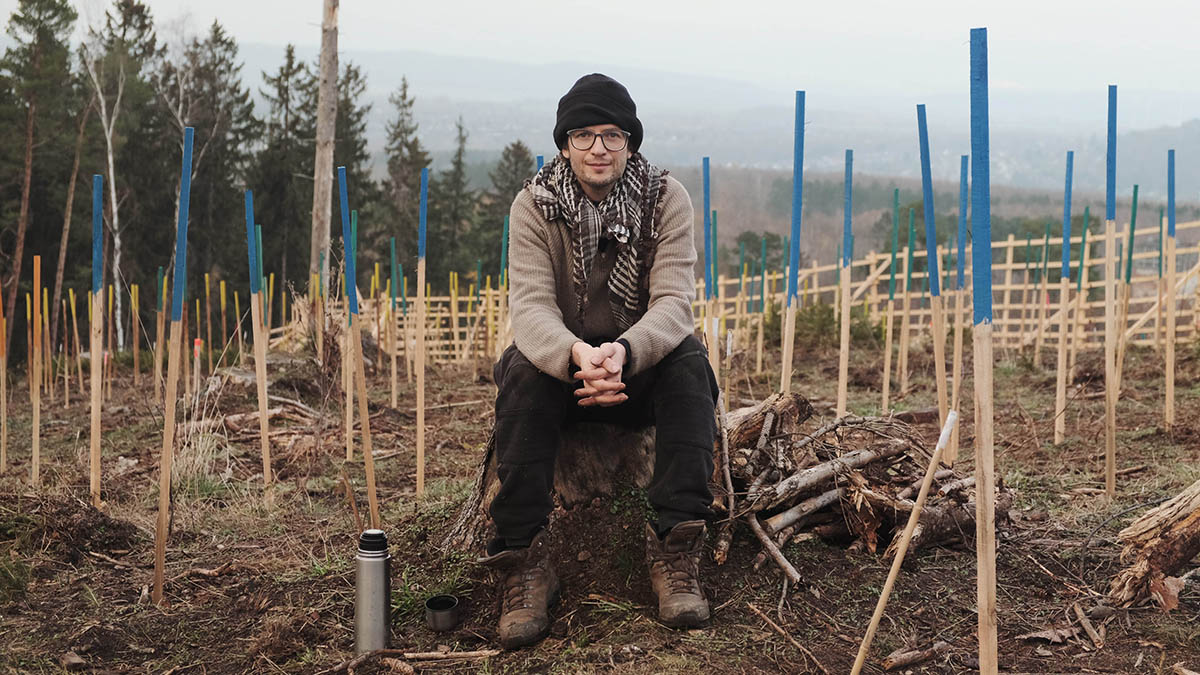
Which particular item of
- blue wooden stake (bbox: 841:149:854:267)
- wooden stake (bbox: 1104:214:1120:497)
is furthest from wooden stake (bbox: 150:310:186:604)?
wooden stake (bbox: 1104:214:1120:497)

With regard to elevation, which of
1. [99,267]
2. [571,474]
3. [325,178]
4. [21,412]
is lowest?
[21,412]

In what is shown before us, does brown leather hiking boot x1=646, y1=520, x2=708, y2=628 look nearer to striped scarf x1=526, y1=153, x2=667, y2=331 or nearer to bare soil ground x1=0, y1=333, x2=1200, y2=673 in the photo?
bare soil ground x1=0, y1=333, x2=1200, y2=673

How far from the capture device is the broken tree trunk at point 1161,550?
1.81m

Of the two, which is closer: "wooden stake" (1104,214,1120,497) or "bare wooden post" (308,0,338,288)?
"wooden stake" (1104,214,1120,497)

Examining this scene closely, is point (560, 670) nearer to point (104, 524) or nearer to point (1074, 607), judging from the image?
point (1074, 607)

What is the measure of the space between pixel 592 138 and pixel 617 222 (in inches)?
7.5

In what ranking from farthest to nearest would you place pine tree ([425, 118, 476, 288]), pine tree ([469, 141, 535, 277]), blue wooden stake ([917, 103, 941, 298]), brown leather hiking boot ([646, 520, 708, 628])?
1. pine tree ([469, 141, 535, 277])
2. pine tree ([425, 118, 476, 288])
3. blue wooden stake ([917, 103, 941, 298])
4. brown leather hiking boot ([646, 520, 708, 628])

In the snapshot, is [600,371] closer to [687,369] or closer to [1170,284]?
[687,369]

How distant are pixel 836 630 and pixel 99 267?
1.95m

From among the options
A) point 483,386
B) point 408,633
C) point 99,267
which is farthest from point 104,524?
point 483,386

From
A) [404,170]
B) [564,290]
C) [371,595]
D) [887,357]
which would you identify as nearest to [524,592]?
[371,595]

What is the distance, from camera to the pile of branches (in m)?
2.09

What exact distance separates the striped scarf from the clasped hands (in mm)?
259

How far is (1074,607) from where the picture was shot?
73.9 inches
